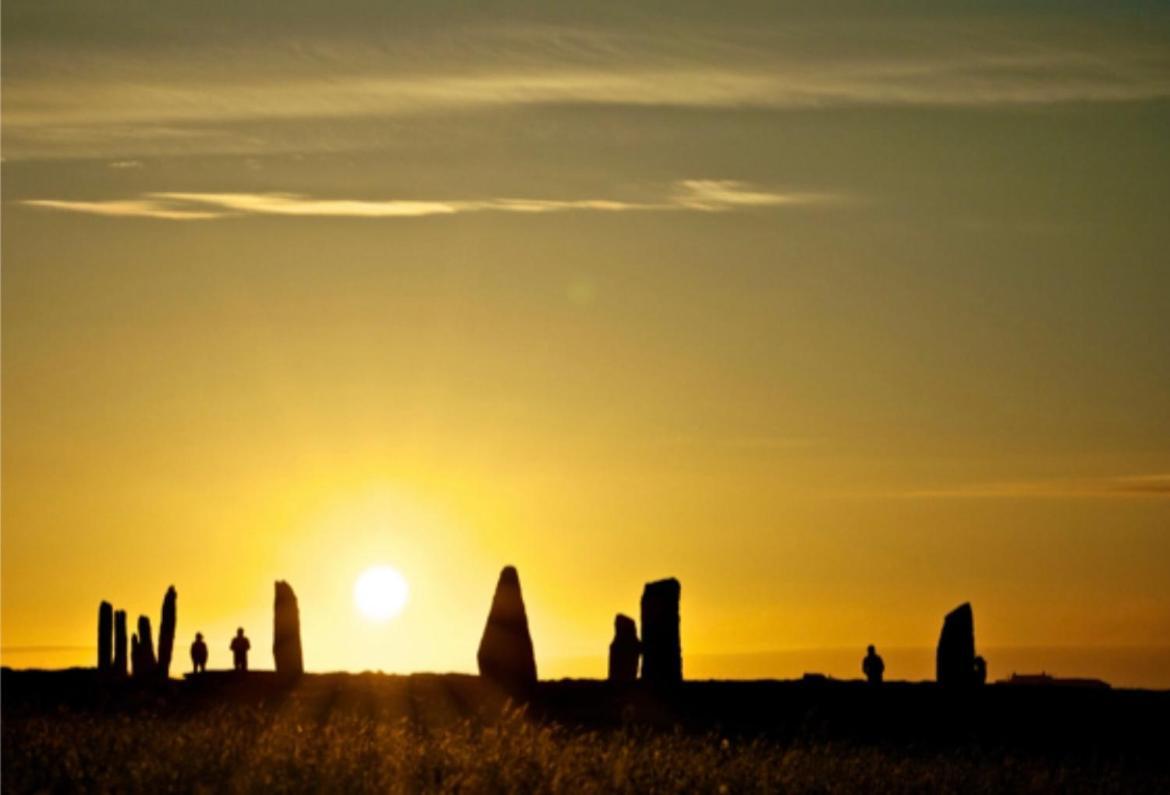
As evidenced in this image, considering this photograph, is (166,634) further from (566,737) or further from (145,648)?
(566,737)

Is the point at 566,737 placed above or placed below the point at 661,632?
below

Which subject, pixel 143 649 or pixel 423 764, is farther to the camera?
pixel 143 649

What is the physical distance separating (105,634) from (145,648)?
158cm

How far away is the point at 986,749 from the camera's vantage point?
32.7 metres

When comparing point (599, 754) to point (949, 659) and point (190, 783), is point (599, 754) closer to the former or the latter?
point (190, 783)

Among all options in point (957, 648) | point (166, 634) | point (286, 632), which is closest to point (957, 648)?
point (957, 648)

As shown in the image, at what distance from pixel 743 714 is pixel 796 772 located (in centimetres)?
1439

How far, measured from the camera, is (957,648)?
1757 inches

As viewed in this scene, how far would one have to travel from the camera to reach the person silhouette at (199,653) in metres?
51.2

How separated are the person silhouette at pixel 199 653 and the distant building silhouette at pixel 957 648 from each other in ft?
57.9

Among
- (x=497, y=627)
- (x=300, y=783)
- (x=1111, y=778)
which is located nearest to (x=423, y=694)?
(x=497, y=627)

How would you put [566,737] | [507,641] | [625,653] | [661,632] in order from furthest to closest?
[625,653], [661,632], [507,641], [566,737]

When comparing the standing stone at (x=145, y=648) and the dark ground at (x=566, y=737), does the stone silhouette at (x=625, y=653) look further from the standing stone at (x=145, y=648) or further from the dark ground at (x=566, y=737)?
the standing stone at (x=145, y=648)

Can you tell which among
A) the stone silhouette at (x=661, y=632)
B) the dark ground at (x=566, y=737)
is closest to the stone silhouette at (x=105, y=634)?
the dark ground at (x=566, y=737)
